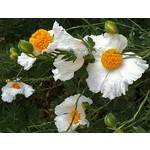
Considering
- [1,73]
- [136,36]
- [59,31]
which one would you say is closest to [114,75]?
[59,31]

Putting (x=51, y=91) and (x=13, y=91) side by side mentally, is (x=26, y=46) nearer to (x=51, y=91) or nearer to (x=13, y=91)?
(x=13, y=91)

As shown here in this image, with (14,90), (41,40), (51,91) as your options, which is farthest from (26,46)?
(51,91)

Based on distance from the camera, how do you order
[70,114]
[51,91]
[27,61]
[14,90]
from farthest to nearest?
[51,91] < [14,90] < [70,114] < [27,61]

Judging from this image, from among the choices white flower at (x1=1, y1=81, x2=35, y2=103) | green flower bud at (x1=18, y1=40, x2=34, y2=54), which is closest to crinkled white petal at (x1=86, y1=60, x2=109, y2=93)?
green flower bud at (x1=18, y1=40, x2=34, y2=54)

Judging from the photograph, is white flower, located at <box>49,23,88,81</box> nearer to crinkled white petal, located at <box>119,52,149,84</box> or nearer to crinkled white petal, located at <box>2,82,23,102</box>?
crinkled white petal, located at <box>119,52,149,84</box>

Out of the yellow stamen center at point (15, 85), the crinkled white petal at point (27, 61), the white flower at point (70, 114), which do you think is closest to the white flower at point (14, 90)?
the yellow stamen center at point (15, 85)

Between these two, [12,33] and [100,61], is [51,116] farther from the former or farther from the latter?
A: [100,61]

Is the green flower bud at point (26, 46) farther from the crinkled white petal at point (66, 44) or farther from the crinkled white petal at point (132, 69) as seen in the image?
the crinkled white petal at point (132, 69)
